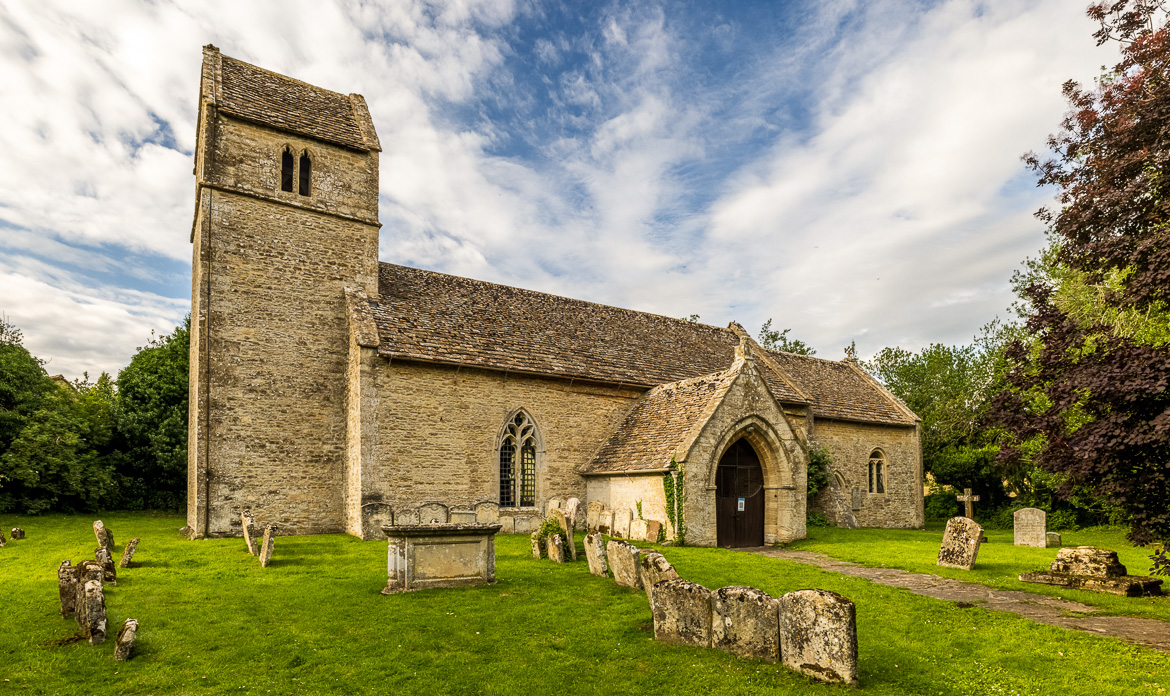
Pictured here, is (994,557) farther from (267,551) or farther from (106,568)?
(106,568)

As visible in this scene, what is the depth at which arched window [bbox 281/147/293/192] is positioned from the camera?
22255 mm

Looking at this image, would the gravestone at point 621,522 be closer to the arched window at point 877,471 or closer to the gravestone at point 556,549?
the gravestone at point 556,549

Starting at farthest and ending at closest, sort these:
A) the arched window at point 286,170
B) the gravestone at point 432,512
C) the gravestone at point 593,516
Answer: the arched window at point 286,170 → the gravestone at point 593,516 → the gravestone at point 432,512

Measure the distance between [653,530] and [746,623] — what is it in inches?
417

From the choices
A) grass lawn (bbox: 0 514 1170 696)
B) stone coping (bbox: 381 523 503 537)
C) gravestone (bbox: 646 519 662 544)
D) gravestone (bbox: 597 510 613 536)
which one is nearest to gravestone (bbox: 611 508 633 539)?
gravestone (bbox: 597 510 613 536)

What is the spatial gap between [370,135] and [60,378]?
3227 cm

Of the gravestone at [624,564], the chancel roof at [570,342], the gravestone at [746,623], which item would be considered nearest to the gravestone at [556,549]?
the gravestone at [624,564]

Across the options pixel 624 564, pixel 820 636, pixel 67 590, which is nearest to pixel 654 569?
pixel 624 564

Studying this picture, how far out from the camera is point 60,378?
41281 mm

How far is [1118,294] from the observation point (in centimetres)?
1003

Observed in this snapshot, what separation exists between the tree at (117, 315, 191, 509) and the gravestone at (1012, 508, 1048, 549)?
34510mm

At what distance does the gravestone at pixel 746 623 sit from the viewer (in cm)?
766

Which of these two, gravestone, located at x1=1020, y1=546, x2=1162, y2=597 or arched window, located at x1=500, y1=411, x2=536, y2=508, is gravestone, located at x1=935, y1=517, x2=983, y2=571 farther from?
arched window, located at x1=500, y1=411, x2=536, y2=508

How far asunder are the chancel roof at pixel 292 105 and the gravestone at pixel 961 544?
21812 millimetres
